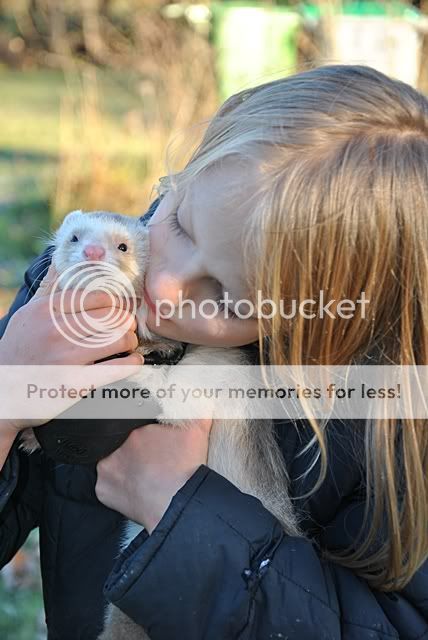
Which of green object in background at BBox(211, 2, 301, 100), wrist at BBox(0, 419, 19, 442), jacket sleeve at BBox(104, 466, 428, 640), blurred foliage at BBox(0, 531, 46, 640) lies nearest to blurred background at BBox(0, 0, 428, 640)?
green object in background at BBox(211, 2, 301, 100)

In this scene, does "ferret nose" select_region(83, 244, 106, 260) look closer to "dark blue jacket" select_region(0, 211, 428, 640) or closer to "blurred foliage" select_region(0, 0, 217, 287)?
"dark blue jacket" select_region(0, 211, 428, 640)

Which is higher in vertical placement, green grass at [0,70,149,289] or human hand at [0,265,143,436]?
green grass at [0,70,149,289]

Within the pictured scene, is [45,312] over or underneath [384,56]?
underneath

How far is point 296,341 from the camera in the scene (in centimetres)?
136

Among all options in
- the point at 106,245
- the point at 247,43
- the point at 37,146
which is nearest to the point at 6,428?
the point at 106,245

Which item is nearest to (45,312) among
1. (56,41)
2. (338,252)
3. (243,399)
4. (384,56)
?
(243,399)

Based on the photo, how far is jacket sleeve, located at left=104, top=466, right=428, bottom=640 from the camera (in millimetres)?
1206

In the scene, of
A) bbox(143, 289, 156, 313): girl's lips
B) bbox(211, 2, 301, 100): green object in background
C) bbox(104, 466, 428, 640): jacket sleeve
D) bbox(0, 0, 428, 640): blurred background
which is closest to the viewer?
bbox(104, 466, 428, 640): jacket sleeve

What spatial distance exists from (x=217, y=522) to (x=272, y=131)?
641mm

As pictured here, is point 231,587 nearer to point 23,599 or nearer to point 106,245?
point 106,245

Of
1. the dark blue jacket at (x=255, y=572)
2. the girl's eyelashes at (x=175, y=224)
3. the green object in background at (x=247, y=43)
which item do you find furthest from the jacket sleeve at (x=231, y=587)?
the green object in background at (x=247, y=43)

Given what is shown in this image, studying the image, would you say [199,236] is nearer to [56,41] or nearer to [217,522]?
[217,522]

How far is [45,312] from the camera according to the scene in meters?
1.40

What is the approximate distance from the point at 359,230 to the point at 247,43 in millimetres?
Answer: 4386
